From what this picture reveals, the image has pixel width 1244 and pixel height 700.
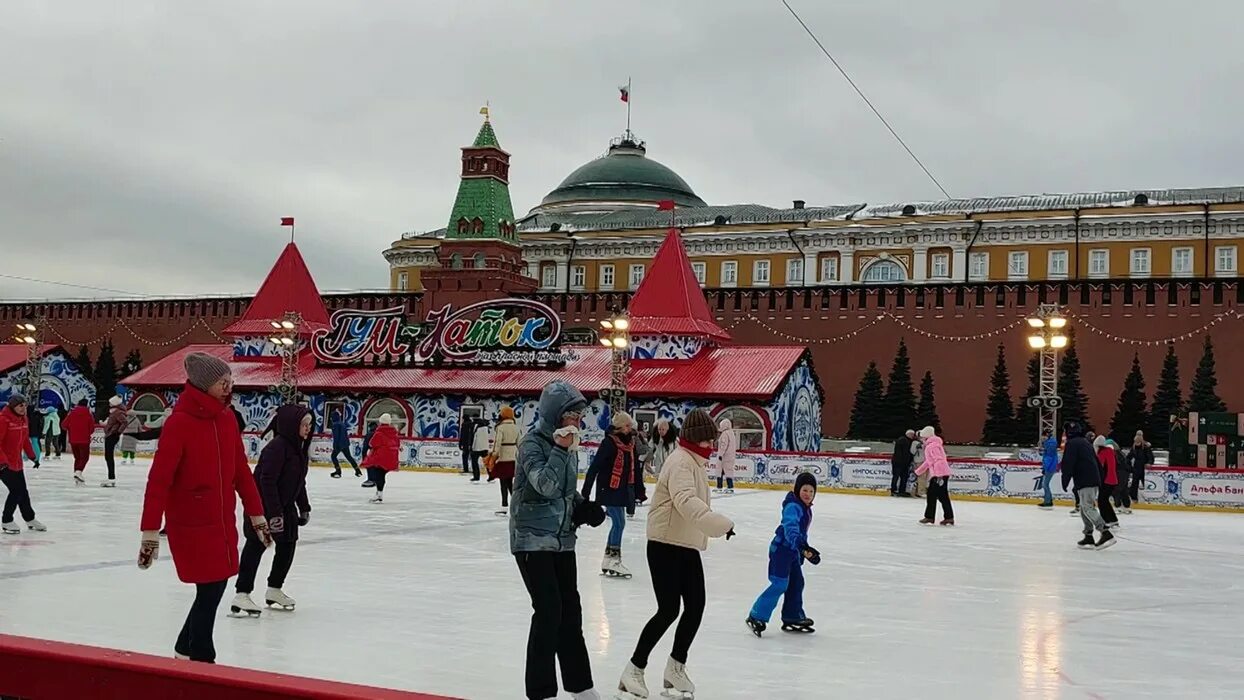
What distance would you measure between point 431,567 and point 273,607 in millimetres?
2335

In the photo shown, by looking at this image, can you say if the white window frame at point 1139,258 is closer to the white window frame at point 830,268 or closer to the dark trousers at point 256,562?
the white window frame at point 830,268

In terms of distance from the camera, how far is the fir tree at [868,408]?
101ft

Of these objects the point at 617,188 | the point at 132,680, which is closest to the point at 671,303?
the point at 132,680

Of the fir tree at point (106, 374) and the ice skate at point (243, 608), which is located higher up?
the fir tree at point (106, 374)

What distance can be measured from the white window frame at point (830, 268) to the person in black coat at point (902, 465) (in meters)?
25.9

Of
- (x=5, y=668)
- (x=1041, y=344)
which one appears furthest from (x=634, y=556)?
(x=1041, y=344)

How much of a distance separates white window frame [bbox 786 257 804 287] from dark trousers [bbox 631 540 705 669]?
1659 inches

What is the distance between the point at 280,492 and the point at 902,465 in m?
15.3

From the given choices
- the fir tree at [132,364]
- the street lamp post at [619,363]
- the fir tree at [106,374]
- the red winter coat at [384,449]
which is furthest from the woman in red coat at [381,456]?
the fir tree at [132,364]

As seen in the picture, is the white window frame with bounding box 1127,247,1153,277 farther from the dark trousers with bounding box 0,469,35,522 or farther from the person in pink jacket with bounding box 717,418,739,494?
the dark trousers with bounding box 0,469,35,522

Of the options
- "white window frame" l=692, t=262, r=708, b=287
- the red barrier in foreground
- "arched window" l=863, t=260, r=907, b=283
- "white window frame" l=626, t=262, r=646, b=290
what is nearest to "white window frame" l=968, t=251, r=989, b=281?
"arched window" l=863, t=260, r=907, b=283

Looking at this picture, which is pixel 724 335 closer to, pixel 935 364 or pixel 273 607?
pixel 935 364

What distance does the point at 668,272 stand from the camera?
1120 inches

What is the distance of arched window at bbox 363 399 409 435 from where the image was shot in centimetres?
2828
